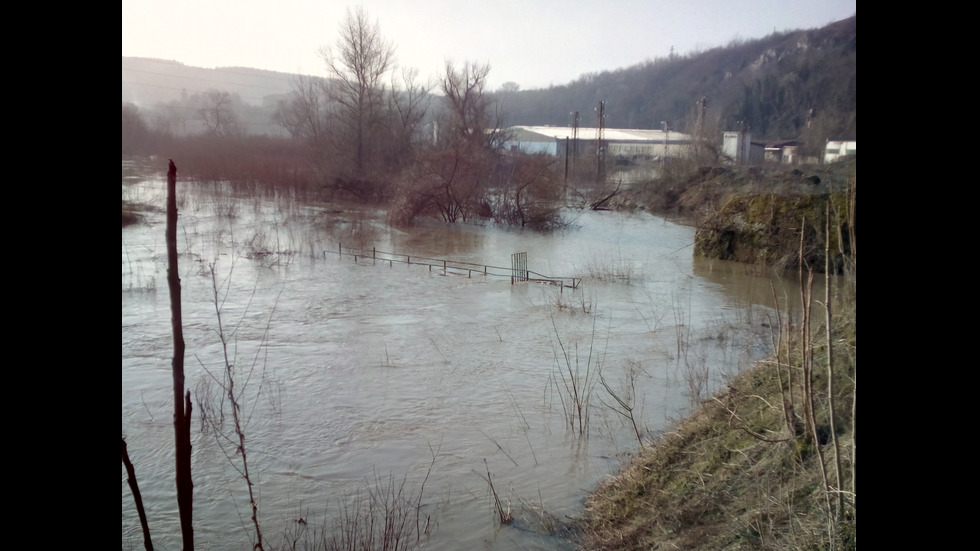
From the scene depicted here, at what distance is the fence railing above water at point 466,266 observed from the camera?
5.20 meters

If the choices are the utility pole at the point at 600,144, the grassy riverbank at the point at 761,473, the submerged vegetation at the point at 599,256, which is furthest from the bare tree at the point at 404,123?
the grassy riverbank at the point at 761,473

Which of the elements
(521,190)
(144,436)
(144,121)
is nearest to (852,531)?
(144,436)

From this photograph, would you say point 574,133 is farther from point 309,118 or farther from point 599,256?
point 309,118

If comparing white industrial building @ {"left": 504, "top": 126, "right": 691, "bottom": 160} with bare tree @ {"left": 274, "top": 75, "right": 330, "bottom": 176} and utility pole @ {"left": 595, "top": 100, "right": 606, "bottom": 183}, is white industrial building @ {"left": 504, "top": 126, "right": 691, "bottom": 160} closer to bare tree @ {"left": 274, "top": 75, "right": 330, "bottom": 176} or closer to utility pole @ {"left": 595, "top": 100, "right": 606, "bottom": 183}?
utility pole @ {"left": 595, "top": 100, "right": 606, "bottom": 183}

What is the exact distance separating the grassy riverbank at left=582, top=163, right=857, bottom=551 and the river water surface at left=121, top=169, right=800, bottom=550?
20 cm

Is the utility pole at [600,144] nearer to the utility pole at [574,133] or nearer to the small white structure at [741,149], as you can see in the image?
the utility pole at [574,133]

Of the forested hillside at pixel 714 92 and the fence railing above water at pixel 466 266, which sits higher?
the forested hillside at pixel 714 92

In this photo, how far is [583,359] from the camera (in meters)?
3.41

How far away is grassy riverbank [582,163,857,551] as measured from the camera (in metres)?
1.28

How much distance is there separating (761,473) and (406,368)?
2.01 metres

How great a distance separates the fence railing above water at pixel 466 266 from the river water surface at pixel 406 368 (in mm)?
85
